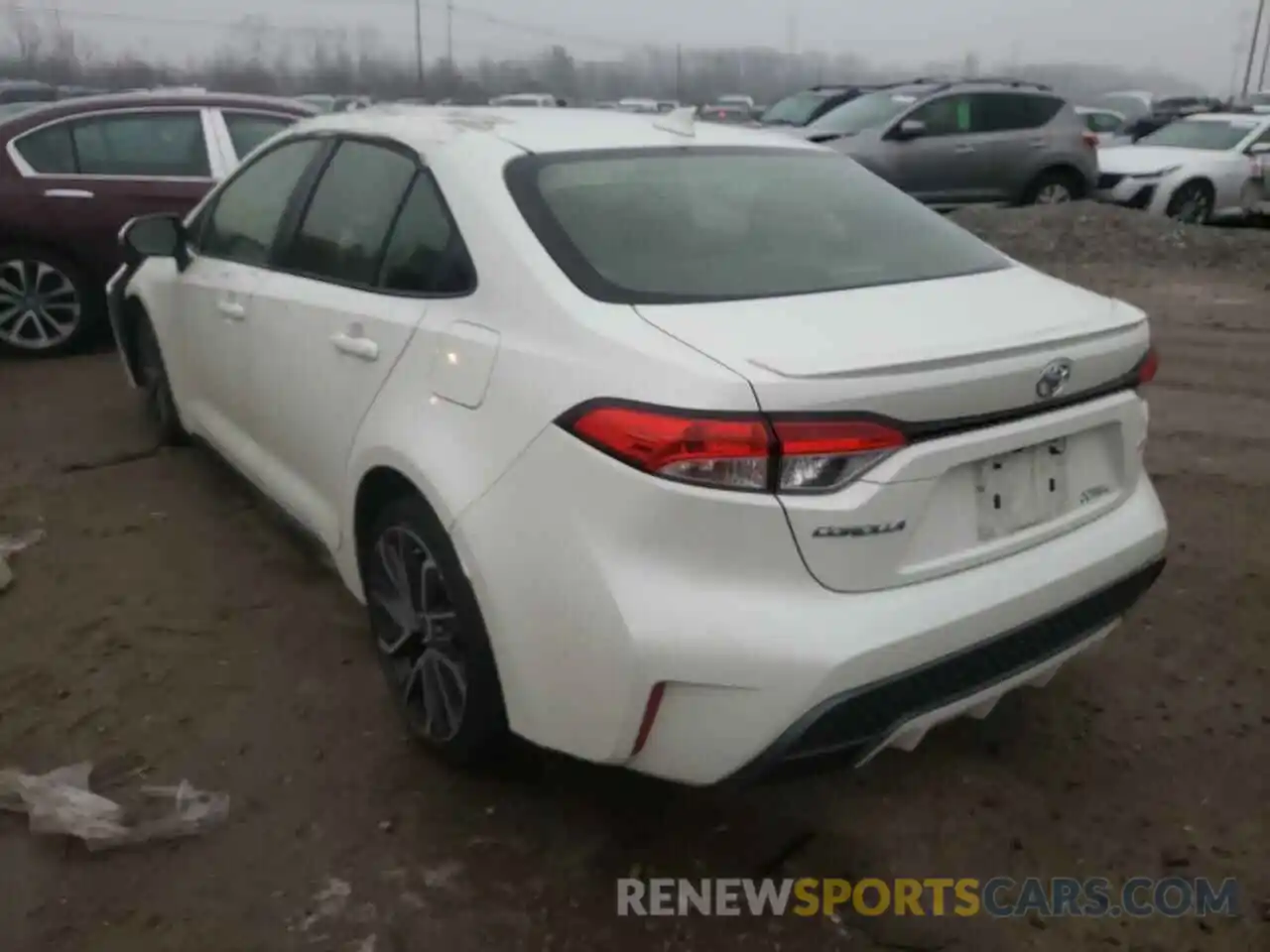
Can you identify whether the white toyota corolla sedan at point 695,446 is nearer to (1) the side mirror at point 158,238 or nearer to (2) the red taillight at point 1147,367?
(2) the red taillight at point 1147,367

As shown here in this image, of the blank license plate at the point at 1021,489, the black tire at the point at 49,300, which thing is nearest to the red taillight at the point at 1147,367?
the blank license plate at the point at 1021,489

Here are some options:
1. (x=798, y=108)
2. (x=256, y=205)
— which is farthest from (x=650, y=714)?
(x=798, y=108)

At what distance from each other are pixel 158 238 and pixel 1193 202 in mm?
12626

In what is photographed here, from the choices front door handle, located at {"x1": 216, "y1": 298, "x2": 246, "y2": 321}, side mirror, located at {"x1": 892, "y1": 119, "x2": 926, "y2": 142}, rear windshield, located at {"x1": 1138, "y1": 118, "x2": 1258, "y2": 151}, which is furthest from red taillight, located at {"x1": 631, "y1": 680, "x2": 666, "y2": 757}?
rear windshield, located at {"x1": 1138, "y1": 118, "x2": 1258, "y2": 151}

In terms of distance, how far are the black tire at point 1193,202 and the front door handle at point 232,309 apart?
40.6 ft

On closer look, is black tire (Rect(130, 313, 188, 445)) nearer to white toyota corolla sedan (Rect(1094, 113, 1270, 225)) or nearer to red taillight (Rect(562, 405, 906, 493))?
red taillight (Rect(562, 405, 906, 493))

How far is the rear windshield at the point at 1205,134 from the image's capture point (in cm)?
1400

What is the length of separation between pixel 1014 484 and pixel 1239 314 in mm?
7019

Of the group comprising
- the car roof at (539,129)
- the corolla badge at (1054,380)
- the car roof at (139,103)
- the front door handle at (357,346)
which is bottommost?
the front door handle at (357,346)

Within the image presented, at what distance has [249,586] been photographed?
3.87 meters

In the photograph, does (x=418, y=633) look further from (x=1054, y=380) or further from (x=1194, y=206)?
(x=1194, y=206)

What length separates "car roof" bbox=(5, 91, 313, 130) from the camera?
6945mm

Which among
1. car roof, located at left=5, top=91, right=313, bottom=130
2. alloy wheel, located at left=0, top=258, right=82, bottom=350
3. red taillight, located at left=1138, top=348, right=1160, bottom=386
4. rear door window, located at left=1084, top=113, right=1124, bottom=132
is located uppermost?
car roof, located at left=5, top=91, right=313, bottom=130

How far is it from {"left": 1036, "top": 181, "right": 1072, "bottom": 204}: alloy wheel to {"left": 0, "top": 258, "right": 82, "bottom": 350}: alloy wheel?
1044 cm
